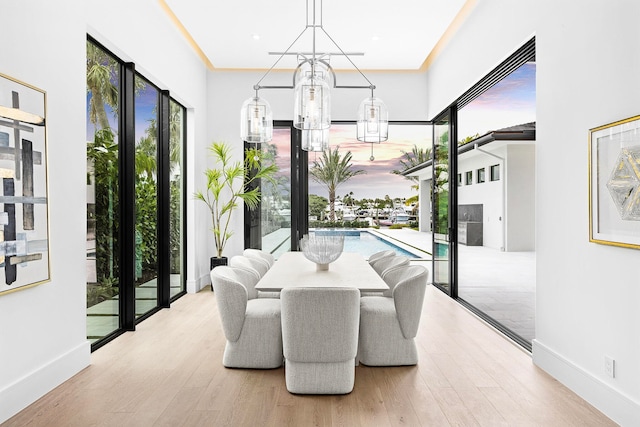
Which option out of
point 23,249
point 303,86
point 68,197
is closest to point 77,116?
point 68,197

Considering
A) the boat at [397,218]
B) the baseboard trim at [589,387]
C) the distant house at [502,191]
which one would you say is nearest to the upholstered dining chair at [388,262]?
the baseboard trim at [589,387]

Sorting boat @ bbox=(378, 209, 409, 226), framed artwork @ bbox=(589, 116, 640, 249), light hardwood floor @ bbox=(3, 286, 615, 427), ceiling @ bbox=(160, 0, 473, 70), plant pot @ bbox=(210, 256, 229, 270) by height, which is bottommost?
light hardwood floor @ bbox=(3, 286, 615, 427)

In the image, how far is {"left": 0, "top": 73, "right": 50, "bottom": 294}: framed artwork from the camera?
8.02ft

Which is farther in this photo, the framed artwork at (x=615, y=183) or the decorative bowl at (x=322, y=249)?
the decorative bowl at (x=322, y=249)

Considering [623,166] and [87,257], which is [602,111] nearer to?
[623,166]

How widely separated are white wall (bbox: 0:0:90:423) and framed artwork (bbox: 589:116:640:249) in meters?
3.29

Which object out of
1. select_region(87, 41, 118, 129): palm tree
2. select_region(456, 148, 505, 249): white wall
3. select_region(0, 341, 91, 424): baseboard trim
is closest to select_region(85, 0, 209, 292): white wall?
select_region(87, 41, 118, 129): palm tree

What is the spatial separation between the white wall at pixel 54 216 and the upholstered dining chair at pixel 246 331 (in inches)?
39.2

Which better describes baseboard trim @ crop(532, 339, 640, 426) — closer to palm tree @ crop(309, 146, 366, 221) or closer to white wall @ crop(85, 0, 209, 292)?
white wall @ crop(85, 0, 209, 292)

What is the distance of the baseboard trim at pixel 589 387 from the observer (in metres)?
2.35

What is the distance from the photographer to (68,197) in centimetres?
308

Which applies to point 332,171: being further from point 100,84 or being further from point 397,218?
point 100,84

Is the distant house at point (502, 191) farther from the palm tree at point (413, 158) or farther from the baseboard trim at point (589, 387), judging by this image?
the baseboard trim at point (589, 387)

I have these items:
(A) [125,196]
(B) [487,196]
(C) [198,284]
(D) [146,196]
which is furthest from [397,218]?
(A) [125,196]
